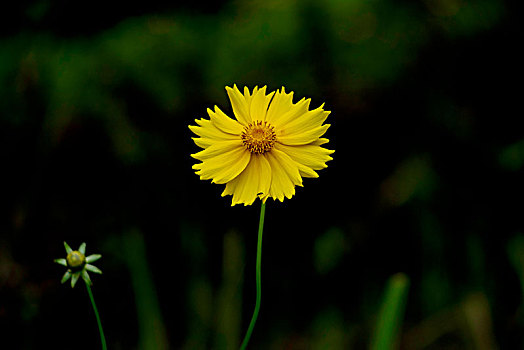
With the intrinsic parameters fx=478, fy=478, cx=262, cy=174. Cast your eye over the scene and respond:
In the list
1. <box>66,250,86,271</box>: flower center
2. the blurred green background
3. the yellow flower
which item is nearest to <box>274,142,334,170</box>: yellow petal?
the yellow flower

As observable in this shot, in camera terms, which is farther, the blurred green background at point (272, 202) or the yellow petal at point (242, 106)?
the blurred green background at point (272, 202)

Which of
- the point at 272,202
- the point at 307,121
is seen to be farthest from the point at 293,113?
the point at 272,202

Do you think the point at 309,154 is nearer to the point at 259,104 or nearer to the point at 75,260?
the point at 259,104

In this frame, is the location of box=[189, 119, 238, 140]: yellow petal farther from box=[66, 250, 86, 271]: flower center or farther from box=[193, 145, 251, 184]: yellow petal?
box=[66, 250, 86, 271]: flower center

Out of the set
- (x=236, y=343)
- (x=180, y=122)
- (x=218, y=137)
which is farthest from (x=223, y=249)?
(x=218, y=137)

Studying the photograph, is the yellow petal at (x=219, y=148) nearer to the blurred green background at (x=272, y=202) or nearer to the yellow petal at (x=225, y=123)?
the yellow petal at (x=225, y=123)

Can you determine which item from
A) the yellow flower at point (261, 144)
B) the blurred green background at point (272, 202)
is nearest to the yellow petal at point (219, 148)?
the yellow flower at point (261, 144)
